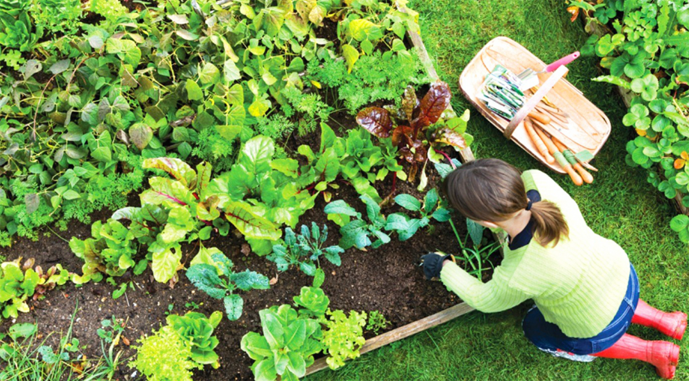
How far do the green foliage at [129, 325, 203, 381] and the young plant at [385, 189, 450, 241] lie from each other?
1.15 meters

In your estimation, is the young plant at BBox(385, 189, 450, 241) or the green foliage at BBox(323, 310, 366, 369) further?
the young plant at BBox(385, 189, 450, 241)

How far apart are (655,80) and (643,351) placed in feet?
Answer: 5.20

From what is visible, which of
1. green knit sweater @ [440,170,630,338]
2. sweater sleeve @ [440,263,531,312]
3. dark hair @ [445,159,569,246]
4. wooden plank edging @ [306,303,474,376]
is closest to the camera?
dark hair @ [445,159,569,246]

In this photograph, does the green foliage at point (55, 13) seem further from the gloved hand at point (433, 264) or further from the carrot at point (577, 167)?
the carrot at point (577, 167)

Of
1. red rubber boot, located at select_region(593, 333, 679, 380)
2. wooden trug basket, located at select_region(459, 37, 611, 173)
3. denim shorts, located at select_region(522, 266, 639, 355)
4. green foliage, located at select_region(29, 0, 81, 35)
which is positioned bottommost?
red rubber boot, located at select_region(593, 333, 679, 380)

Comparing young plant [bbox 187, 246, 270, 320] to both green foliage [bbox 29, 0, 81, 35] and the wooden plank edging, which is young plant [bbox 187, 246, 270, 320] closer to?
the wooden plank edging

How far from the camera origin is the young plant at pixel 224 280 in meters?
2.56

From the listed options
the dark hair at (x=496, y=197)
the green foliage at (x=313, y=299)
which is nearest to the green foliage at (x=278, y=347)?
the green foliage at (x=313, y=299)

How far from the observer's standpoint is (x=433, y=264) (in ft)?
9.30

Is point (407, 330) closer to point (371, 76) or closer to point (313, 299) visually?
point (313, 299)

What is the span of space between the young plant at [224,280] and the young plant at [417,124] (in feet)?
3.13

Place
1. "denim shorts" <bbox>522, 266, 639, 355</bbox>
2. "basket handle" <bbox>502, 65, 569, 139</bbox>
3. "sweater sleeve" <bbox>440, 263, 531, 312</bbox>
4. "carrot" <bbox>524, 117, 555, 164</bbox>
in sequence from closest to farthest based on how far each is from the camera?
"sweater sleeve" <bbox>440, 263, 531, 312</bbox>
"denim shorts" <bbox>522, 266, 639, 355</bbox>
"basket handle" <bbox>502, 65, 569, 139</bbox>
"carrot" <bbox>524, 117, 555, 164</bbox>

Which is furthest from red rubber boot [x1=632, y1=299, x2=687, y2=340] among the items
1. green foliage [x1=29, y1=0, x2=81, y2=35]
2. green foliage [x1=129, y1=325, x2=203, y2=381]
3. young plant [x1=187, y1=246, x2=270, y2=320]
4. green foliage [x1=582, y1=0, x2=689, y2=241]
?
green foliage [x1=29, y1=0, x2=81, y2=35]

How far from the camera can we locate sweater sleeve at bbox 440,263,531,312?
2504mm
